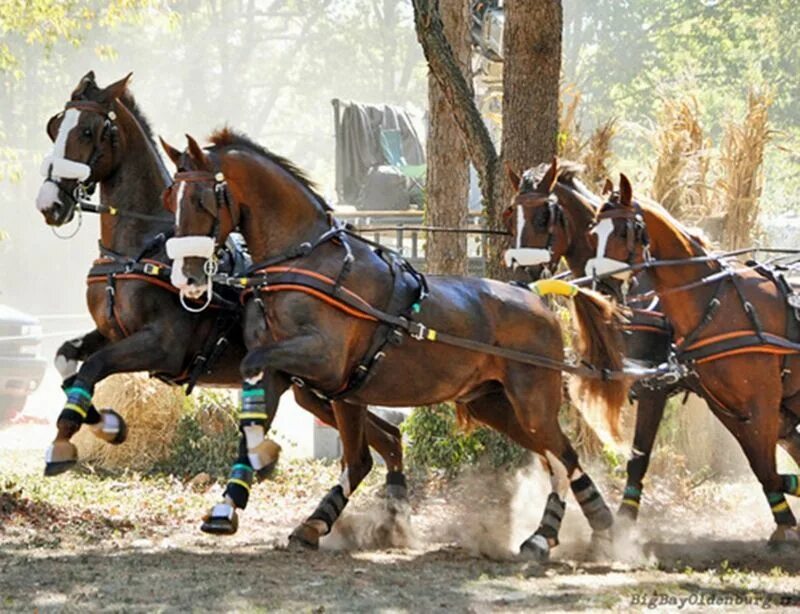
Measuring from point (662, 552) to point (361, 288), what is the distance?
298 cm

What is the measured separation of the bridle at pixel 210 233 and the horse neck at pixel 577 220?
2.52 m

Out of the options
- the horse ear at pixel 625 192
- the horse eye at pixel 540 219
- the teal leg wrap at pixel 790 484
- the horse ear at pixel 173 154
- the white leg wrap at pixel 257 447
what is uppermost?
the horse ear at pixel 173 154

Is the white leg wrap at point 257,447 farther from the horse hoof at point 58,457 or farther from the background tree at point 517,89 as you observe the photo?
the background tree at point 517,89

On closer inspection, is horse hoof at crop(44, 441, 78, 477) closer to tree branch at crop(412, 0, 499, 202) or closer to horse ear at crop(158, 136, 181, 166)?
horse ear at crop(158, 136, 181, 166)

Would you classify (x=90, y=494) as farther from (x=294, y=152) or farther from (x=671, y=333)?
(x=294, y=152)

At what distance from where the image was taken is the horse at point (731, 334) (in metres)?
9.41

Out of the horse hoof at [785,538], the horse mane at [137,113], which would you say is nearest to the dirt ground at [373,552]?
the horse hoof at [785,538]

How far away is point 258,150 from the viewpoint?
851cm

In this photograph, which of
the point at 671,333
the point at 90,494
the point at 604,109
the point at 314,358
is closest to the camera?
the point at 314,358

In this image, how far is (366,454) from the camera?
31.3ft

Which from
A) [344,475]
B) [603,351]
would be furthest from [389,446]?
[603,351]

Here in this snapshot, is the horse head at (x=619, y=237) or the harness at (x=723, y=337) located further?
the harness at (x=723, y=337)

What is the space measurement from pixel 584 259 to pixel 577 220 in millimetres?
270

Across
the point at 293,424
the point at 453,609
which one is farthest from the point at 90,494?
the point at 293,424
